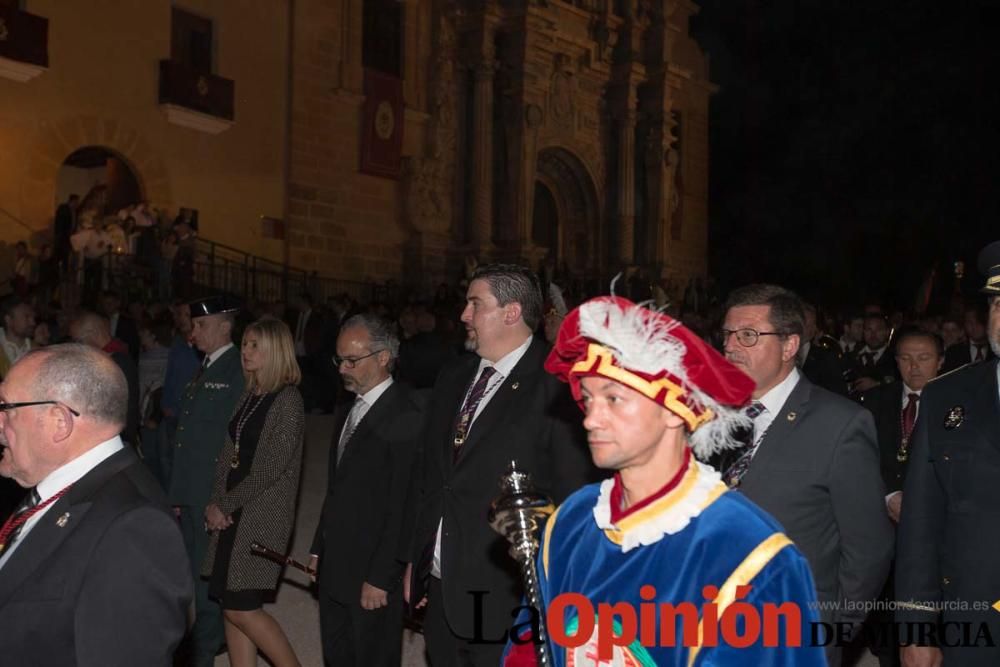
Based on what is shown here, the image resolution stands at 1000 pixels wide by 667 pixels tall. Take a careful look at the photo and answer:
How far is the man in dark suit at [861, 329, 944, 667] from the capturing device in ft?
17.2

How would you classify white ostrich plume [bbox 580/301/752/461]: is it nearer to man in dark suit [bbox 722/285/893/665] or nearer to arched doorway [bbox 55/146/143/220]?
man in dark suit [bbox 722/285/893/665]

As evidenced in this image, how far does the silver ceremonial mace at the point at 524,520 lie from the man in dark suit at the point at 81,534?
35.8 inches

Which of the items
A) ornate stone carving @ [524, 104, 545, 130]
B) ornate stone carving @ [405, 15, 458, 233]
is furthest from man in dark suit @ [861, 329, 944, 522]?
ornate stone carving @ [524, 104, 545, 130]

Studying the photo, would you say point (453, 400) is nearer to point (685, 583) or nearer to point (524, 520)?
point (524, 520)

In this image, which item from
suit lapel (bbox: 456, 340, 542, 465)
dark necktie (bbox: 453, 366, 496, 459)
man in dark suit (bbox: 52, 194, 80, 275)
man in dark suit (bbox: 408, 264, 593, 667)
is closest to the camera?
man in dark suit (bbox: 408, 264, 593, 667)

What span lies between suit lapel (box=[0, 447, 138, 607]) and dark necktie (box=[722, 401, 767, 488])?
204 centimetres

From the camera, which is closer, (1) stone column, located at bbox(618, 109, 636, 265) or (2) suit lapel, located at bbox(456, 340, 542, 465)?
(2) suit lapel, located at bbox(456, 340, 542, 465)

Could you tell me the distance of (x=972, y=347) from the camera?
8711 millimetres

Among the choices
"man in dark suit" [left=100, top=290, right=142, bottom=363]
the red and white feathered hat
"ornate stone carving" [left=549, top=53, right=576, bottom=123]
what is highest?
"ornate stone carving" [left=549, top=53, right=576, bottom=123]

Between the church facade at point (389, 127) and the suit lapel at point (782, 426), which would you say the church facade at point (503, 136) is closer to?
the church facade at point (389, 127)

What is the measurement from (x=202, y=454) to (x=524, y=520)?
331cm

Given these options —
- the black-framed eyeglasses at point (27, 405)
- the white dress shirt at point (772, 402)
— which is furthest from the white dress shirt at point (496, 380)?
the black-framed eyeglasses at point (27, 405)

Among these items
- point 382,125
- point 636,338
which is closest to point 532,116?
point 382,125

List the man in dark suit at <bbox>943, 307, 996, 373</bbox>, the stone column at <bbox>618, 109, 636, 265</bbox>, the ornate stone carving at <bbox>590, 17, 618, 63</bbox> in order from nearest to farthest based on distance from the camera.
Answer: the man in dark suit at <bbox>943, 307, 996, 373</bbox> → the ornate stone carving at <bbox>590, 17, 618, 63</bbox> → the stone column at <bbox>618, 109, 636, 265</bbox>
